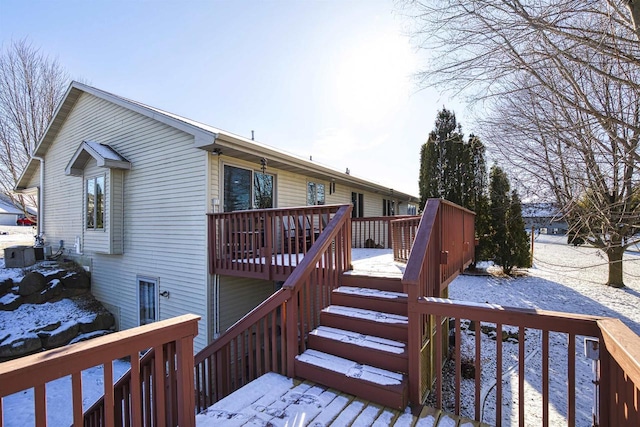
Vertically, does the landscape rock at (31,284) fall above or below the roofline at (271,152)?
below

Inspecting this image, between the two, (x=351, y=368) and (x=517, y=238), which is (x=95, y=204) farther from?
(x=517, y=238)

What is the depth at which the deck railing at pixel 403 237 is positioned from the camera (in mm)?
5840

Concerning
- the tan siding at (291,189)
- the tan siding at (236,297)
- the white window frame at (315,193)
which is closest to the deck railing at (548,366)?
the tan siding at (236,297)

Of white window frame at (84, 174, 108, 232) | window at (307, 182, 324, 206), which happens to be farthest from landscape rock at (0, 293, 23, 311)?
window at (307, 182, 324, 206)

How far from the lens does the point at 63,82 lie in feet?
54.8

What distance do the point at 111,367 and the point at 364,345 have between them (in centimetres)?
228

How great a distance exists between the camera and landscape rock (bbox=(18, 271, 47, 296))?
830 cm

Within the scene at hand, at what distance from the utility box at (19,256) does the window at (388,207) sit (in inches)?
559

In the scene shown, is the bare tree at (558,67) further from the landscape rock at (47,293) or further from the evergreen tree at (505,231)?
the landscape rock at (47,293)

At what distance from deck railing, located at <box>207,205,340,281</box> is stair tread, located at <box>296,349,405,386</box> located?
2004 millimetres

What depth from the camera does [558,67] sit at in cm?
344

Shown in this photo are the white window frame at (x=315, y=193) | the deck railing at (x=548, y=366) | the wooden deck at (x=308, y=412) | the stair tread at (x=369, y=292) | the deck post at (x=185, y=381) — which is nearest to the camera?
the deck railing at (x=548, y=366)

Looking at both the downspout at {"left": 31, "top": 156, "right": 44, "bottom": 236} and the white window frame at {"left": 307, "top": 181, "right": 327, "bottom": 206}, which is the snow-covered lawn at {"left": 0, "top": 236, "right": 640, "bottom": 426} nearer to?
the downspout at {"left": 31, "top": 156, "right": 44, "bottom": 236}

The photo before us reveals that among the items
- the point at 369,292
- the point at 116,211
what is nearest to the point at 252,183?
the point at 116,211
